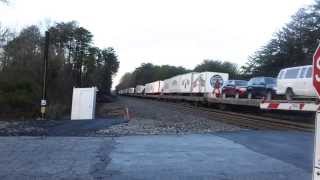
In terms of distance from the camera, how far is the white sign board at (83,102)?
30.5 metres

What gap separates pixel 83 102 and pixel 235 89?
594 inches

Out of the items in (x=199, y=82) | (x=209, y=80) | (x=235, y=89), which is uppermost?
(x=209, y=80)

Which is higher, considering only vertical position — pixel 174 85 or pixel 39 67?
pixel 39 67

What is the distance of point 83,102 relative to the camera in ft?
102

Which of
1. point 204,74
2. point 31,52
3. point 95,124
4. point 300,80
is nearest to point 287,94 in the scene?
point 300,80

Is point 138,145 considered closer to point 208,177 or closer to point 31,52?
point 208,177

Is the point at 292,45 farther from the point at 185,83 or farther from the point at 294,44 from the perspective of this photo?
the point at 185,83

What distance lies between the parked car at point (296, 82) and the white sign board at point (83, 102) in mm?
10299

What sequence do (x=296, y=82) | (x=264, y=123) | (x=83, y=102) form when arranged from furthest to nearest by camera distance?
(x=83, y=102)
(x=296, y=82)
(x=264, y=123)

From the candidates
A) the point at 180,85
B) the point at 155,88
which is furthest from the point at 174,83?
the point at 155,88

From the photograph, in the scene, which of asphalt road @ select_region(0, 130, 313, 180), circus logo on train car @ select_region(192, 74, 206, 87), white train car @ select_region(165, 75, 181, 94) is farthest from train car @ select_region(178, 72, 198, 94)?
asphalt road @ select_region(0, 130, 313, 180)

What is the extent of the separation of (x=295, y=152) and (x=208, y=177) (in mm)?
4500

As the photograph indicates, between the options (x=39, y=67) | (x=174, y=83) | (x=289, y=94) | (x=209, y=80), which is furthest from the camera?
(x=174, y=83)

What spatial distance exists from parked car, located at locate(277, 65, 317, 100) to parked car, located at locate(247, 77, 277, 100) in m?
6.25
